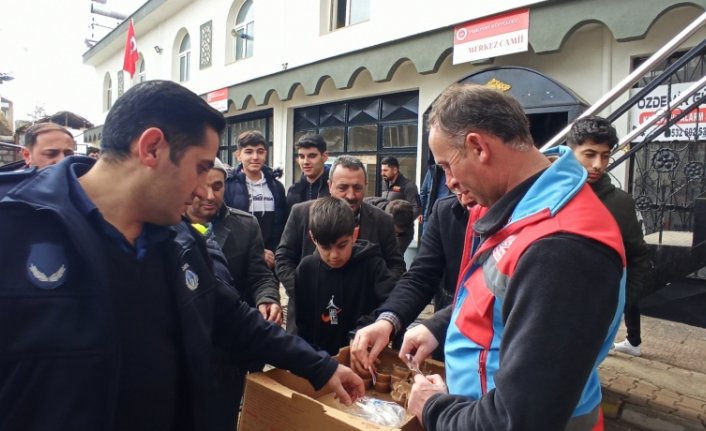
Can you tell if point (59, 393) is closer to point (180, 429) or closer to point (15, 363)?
point (15, 363)

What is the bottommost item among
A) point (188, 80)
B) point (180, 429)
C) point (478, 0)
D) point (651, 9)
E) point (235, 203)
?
point (180, 429)

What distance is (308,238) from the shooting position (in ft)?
11.2

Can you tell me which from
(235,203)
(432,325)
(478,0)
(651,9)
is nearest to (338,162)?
(235,203)

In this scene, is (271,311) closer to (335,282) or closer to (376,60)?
(335,282)

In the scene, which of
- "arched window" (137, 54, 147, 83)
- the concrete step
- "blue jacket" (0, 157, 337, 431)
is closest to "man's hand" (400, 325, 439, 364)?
"blue jacket" (0, 157, 337, 431)

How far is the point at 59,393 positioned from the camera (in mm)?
1022

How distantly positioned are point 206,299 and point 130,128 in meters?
0.55

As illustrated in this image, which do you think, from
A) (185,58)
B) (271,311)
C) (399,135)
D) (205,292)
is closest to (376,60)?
(399,135)

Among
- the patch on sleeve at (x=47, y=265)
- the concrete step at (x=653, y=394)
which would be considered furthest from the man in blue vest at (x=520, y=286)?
the concrete step at (x=653, y=394)

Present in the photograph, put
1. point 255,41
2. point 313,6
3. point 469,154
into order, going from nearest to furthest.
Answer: point 469,154
point 313,6
point 255,41

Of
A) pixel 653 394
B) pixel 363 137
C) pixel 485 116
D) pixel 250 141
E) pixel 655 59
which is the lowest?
pixel 653 394

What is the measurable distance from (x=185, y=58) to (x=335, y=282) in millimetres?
15438

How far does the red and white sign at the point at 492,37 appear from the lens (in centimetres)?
602

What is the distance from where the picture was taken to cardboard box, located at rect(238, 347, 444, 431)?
4.47 feet
